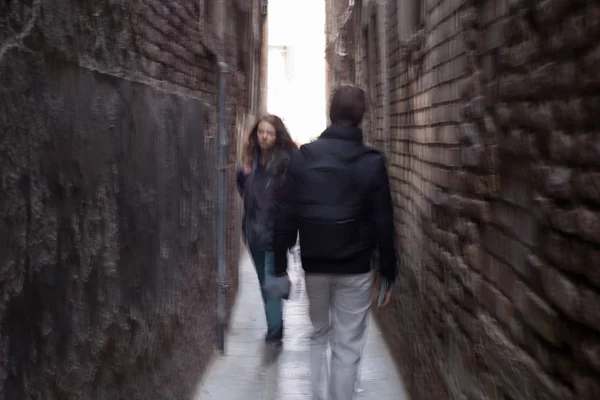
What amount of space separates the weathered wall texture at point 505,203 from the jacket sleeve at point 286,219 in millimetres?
708

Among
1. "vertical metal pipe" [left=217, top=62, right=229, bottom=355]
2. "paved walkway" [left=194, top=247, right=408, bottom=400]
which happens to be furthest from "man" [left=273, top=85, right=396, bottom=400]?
"vertical metal pipe" [left=217, top=62, right=229, bottom=355]

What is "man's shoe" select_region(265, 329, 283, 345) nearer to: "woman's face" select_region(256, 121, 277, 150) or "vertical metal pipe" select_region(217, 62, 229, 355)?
"vertical metal pipe" select_region(217, 62, 229, 355)

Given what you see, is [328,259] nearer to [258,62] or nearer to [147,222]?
[147,222]

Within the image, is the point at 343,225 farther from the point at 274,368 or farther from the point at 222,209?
the point at 222,209

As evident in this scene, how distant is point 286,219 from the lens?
445cm

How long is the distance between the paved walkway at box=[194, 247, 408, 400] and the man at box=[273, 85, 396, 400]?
110cm

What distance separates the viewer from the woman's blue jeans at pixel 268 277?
21.0 feet

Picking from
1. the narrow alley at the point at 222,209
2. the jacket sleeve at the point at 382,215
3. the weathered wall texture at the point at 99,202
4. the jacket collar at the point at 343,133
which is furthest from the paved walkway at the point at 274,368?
the jacket collar at the point at 343,133

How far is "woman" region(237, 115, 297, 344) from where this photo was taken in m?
6.29

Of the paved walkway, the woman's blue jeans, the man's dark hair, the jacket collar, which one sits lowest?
the paved walkway

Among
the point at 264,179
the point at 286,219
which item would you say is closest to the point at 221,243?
the point at 264,179

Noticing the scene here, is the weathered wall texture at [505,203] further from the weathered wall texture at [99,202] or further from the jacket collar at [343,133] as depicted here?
the weathered wall texture at [99,202]

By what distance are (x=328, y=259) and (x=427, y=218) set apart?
2.63 feet

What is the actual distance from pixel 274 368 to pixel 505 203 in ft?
11.8
